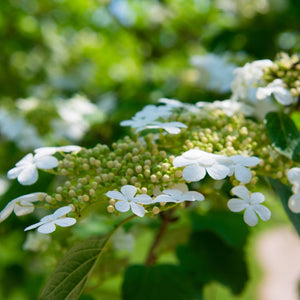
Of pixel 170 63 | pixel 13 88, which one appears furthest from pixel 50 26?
pixel 170 63

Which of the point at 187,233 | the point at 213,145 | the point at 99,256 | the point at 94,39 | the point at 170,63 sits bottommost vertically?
the point at 187,233

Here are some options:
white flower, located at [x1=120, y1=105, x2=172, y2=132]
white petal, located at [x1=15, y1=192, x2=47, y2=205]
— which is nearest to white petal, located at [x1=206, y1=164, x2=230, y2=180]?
white flower, located at [x1=120, y1=105, x2=172, y2=132]

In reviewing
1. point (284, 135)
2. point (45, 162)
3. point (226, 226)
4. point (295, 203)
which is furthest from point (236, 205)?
point (226, 226)

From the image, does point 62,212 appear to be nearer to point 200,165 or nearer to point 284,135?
point 200,165

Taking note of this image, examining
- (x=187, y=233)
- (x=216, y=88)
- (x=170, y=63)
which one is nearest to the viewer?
(x=187, y=233)

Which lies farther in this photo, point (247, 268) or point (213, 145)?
point (247, 268)

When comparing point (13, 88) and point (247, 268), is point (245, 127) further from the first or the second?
point (13, 88)
